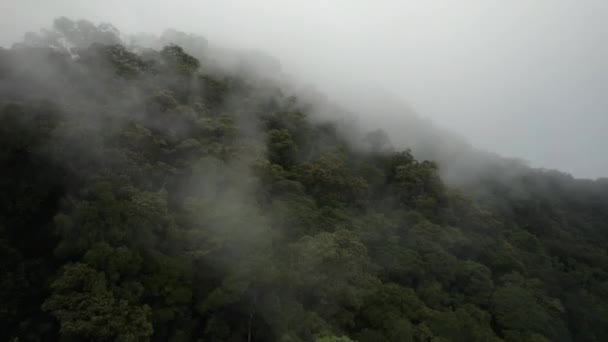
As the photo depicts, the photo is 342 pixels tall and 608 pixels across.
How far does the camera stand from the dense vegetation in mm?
15766

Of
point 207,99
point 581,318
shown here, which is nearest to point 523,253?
point 581,318

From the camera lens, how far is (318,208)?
87.8 feet

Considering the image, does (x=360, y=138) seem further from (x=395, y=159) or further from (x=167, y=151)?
(x=167, y=151)

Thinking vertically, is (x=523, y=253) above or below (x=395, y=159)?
below

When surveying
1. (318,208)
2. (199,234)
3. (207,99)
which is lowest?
(199,234)

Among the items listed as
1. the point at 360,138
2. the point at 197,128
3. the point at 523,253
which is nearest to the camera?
the point at 197,128

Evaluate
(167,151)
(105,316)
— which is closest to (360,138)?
(167,151)

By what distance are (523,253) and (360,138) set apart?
17624 millimetres

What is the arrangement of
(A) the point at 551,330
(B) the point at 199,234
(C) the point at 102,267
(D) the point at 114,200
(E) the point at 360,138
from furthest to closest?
(E) the point at 360,138
(A) the point at 551,330
(B) the point at 199,234
(D) the point at 114,200
(C) the point at 102,267

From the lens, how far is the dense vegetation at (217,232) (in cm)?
1577

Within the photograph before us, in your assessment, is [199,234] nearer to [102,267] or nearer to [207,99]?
[102,267]

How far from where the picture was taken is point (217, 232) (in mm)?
18781

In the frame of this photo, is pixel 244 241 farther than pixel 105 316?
Yes

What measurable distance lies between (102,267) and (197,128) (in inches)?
497
